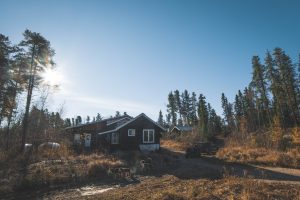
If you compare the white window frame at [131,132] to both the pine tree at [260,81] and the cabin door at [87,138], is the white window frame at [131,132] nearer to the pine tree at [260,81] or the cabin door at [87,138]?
the cabin door at [87,138]

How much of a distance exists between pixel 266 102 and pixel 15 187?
5058 centimetres

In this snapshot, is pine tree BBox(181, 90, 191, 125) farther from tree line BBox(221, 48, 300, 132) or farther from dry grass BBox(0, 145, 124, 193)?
dry grass BBox(0, 145, 124, 193)

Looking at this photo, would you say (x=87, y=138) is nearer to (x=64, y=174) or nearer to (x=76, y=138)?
(x=76, y=138)

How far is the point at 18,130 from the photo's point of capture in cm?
3441

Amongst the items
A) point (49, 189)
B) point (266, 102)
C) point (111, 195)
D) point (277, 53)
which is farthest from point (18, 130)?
point (277, 53)

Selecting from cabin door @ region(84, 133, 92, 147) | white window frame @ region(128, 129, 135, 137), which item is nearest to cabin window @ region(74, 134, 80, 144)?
cabin door @ region(84, 133, 92, 147)

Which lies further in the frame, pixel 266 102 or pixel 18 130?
pixel 266 102

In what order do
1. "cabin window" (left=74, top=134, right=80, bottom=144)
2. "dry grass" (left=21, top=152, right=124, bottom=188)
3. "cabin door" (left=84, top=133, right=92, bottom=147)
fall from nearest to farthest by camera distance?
"dry grass" (left=21, top=152, right=124, bottom=188), "cabin door" (left=84, top=133, right=92, bottom=147), "cabin window" (left=74, top=134, right=80, bottom=144)

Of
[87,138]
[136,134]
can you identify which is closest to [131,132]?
[136,134]

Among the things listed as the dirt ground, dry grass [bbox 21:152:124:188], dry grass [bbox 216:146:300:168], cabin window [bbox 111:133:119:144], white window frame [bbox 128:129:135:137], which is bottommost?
the dirt ground

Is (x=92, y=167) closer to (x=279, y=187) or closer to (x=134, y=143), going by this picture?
(x=279, y=187)

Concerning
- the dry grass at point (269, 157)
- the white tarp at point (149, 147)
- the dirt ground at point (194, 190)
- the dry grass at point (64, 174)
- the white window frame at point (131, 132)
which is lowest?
the dirt ground at point (194, 190)

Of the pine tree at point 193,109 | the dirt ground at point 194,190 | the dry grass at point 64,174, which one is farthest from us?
the pine tree at point 193,109

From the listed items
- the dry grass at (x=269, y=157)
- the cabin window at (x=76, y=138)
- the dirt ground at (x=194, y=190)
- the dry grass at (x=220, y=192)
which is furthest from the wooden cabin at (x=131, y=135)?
the dry grass at (x=220, y=192)
